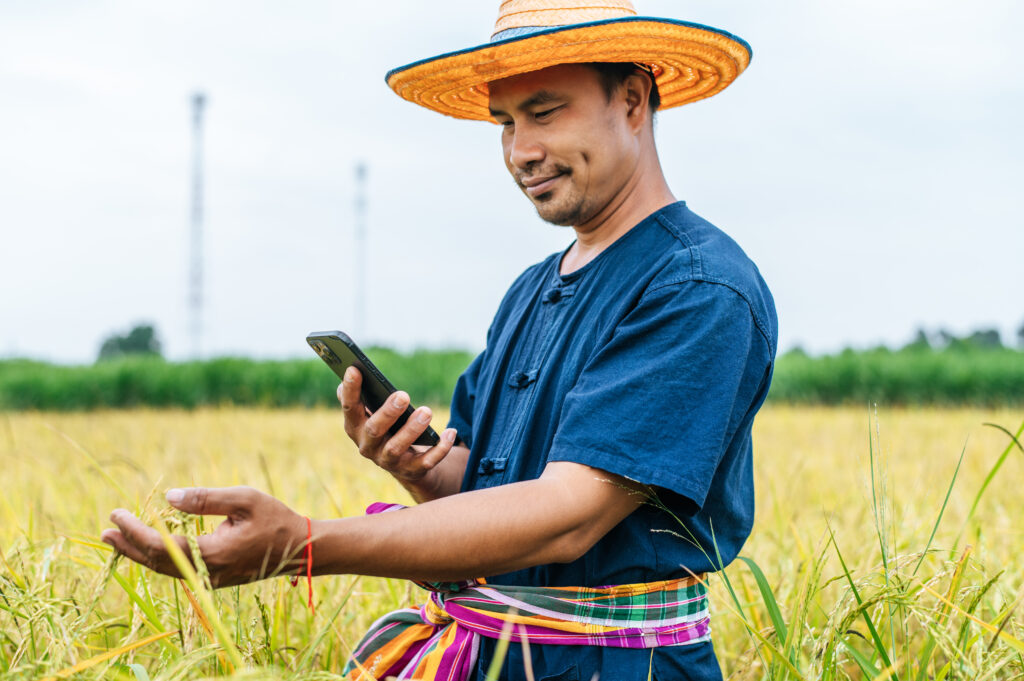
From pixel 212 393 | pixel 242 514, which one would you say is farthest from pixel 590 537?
pixel 212 393

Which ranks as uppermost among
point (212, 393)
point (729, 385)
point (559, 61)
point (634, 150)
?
point (559, 61)

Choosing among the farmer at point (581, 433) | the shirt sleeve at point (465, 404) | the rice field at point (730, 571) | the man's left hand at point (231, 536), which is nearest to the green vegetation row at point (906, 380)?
the rice field at point (730, 571)

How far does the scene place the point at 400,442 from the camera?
1685 millimetres

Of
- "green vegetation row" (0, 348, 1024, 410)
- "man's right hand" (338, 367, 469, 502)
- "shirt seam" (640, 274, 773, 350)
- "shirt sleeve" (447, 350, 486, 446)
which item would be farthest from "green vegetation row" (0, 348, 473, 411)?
"shirt seam" (640, 274, 773, 350)

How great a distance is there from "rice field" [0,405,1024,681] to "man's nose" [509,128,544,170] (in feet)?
2.53

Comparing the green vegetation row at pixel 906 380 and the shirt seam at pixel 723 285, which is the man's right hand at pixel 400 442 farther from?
the green vegetation row at pixel 906 380

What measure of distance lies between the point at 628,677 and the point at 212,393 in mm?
12847

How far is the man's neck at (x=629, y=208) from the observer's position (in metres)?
1.78

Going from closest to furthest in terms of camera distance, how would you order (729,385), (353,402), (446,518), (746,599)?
(446,518)
(729,385)
(353,402)
(746,599)

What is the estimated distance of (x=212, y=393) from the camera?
44.4ft

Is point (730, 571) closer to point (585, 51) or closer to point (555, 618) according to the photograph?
point (555, 618)

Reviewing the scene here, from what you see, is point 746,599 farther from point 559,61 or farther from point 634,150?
point 559,61

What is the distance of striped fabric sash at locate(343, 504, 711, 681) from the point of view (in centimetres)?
159

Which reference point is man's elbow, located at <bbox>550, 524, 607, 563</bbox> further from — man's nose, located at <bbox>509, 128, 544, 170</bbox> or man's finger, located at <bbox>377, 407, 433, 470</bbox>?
man's nose, located at <bbox>509, 128, 544, 170</bbox>
